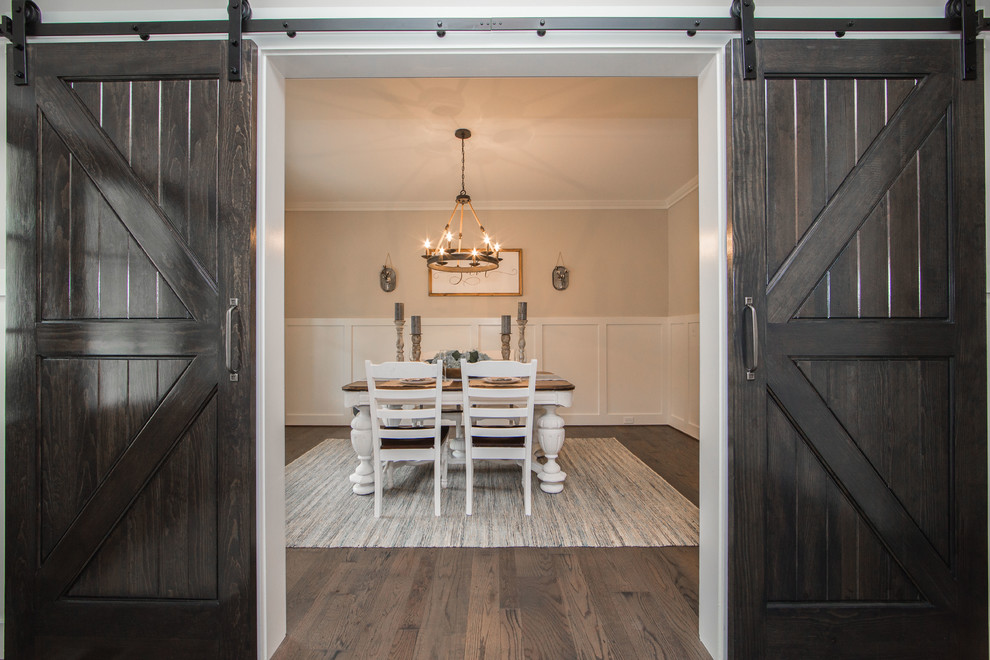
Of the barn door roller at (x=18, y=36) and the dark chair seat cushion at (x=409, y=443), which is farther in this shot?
the dark chair seat cushion at (x=409, y=443)

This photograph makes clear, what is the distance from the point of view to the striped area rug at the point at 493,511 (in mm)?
2168

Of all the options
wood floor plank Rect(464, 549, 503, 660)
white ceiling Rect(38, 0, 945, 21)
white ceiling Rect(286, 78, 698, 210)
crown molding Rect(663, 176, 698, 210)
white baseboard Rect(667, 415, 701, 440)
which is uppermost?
white ceiling Rect(286, 78, 698, 210)

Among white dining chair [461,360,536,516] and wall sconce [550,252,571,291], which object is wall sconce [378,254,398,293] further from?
white dining chair [461,360,536,516]

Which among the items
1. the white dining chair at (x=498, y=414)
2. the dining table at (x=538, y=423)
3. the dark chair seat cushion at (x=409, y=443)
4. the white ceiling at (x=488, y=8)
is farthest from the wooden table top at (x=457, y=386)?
the white ceiling at (x=488, y=8)

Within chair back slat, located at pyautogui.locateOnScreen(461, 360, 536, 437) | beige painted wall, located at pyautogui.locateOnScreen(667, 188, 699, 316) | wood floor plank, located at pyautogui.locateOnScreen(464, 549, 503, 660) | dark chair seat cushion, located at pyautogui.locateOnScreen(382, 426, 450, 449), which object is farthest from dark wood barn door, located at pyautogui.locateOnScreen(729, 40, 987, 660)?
beige painted wall, located at pyautogui.locateOnScreen(667, 188, 699, 316)

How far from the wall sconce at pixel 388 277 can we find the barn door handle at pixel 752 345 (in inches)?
164

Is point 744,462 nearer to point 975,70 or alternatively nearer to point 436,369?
point 975,70

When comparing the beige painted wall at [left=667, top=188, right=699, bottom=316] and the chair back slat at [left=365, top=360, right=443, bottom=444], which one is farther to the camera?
the beige painted wall at [left=667, top=188, right=699, bottom=316]

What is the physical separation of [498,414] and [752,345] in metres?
1.45

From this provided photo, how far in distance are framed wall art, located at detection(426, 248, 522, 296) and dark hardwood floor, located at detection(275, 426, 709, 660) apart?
3.25m

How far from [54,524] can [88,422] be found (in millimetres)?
326

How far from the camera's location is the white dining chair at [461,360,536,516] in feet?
7.90

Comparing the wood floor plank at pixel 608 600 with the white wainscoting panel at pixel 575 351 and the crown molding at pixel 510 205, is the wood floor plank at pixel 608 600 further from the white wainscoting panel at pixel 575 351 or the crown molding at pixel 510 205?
the crown molding at pixel 510 205

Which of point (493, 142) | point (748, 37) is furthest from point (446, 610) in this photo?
point (493, 142)
